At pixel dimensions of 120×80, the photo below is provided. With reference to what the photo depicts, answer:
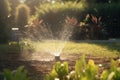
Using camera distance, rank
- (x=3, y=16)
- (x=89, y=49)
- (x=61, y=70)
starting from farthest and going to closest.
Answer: (x=3, y=16), (x=89, y=49), (x=61, y=70)

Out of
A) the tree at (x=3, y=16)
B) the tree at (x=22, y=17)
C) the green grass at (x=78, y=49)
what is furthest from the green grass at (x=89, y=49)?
the tree at (x=22, y=17)

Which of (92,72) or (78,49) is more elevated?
(92,72)

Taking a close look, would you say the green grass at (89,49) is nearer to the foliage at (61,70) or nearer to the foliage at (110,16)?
the foliage at (110,16)

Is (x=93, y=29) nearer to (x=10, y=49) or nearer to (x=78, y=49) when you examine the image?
(x=78, y=49)

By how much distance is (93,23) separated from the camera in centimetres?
1725

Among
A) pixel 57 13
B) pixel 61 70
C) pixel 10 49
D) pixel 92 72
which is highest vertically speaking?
pixel 92 72

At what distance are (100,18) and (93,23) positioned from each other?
0.97 meters

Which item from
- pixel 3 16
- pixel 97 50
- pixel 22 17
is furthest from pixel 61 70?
pixel 22 17

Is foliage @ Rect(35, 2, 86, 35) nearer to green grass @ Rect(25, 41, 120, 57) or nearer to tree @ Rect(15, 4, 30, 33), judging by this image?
tree @ Rect(15, 4, 30, 33)

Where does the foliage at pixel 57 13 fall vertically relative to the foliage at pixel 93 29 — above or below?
above

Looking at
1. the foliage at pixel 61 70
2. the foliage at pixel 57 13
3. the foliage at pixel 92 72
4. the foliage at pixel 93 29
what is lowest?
the foliage at pixel 93 29

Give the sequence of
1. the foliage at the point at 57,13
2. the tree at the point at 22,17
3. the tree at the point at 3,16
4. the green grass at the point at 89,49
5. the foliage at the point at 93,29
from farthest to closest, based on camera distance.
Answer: the tree at the point at 22,17
the foliage at the point at 57,13
the foliage at the point at 93,29
the tree at the point at 3,16
the green grass at the point at 89,49

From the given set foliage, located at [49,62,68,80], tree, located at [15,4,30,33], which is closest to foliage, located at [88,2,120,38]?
tree, located at [15,4,30,33]

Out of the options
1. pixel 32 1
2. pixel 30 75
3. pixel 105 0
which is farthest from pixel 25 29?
pixel 32 1
